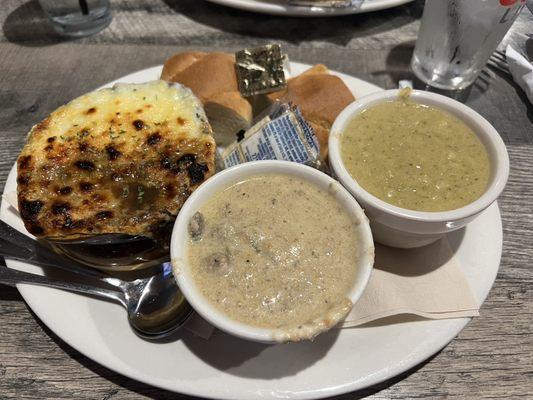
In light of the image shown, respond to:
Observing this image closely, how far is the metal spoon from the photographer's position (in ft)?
4.51

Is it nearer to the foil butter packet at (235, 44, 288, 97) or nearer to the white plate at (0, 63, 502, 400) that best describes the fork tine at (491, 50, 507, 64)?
the foil butter packet at (235, 44, 288, 97)

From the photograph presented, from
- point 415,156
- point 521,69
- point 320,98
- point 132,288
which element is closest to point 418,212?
point 415,156

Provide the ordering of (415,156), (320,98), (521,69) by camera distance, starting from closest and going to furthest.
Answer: (415,156) < (320,98) < (521,69)

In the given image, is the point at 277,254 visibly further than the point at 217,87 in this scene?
No

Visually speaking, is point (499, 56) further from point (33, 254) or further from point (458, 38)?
point (33, 254)

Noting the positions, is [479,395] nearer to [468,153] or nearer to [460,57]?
[468,153]

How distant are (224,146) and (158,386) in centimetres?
109

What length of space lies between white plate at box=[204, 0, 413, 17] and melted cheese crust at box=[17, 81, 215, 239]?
1094 millimetres

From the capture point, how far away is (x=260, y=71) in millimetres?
1945

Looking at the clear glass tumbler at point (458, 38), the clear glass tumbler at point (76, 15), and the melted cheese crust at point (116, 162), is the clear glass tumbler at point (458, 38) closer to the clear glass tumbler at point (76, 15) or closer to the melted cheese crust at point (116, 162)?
the melted cheese crust at point (116, 162)

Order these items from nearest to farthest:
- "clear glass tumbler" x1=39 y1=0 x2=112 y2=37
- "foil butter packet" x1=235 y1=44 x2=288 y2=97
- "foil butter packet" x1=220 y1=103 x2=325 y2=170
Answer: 1. "foil butter packet" x1=220 y1=103 x2=325 y2=170
2. "foil butter packet" x1=235 y1=44 x2=288 y2=97
3. "clear glass tumbler" x1=39 y1=0 x2=112 y2=37

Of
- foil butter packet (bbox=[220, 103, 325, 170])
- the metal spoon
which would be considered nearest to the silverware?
foil butter packet (bbox=[220, 103, 325, 170])

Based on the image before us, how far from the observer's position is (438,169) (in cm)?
Answer: 146

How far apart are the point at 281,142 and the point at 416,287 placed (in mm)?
669
